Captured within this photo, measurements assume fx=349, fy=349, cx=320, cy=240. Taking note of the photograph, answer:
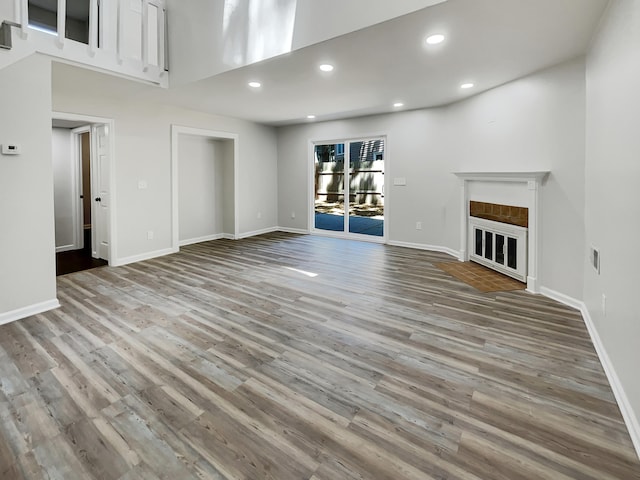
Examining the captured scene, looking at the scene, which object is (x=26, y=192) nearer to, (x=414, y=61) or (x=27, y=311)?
(x=27, y=311)

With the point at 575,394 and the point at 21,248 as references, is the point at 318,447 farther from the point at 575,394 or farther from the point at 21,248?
the point at 21,248

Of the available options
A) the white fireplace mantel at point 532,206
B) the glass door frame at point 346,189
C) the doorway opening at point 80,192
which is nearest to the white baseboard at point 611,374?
the white fireplace mantel at point 532,206

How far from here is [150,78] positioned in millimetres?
4355

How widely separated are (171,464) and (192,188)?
5.97m

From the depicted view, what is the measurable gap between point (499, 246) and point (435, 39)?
107 inches

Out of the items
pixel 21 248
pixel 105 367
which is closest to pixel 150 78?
pixel 21 248

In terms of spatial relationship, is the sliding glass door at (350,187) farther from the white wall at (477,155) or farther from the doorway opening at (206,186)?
the doorway opening at (206,186)

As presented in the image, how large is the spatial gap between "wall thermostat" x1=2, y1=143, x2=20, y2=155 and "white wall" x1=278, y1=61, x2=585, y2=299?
5146 millimetres

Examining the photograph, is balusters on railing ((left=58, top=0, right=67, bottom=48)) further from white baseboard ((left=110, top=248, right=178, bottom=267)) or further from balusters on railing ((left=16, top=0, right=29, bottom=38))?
white baseboard ((left=110, top=248, right=178, bottom=267))

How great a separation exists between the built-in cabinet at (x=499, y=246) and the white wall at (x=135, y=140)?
15.9 feet

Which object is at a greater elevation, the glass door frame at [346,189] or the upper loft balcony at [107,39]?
the upper loft balcony at [107,39]

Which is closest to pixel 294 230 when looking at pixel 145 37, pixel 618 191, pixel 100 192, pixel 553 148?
pixel 100 192

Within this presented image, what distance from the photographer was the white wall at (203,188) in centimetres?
667

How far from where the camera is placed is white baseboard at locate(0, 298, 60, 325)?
3.10 meters
